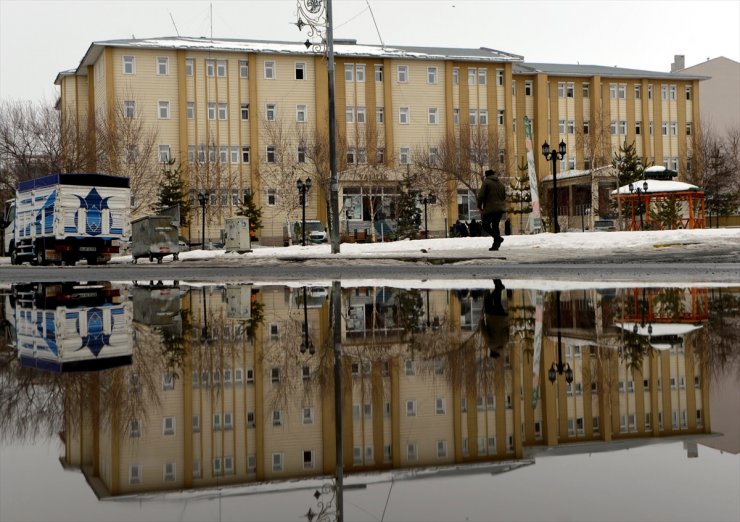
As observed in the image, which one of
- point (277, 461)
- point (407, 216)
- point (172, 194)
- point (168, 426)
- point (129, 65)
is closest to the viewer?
point (277, 461)

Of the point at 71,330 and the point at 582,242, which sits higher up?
the point at 582,242

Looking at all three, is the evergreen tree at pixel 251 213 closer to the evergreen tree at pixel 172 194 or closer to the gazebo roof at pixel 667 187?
the evergreen tree at pixel 172 194

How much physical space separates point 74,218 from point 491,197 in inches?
716

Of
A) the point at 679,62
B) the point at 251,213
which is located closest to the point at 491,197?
the point at 251,213

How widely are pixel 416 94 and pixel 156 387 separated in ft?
253

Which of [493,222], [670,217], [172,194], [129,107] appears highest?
[129,107]

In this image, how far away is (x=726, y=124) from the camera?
104m

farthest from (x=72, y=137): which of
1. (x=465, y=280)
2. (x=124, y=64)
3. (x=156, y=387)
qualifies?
(x=156, y=387)

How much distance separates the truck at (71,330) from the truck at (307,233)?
53.0m

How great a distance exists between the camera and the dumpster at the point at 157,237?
37812mm

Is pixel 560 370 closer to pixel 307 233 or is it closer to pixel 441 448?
pixel 441 448

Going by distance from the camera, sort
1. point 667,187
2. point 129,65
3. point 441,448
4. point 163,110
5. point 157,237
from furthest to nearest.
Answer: point 163,110, point 129,65, point 667,187, point 157,237, point 441,448

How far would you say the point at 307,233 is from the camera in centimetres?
6981

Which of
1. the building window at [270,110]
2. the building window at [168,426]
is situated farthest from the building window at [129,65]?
the building window at [168,426]
